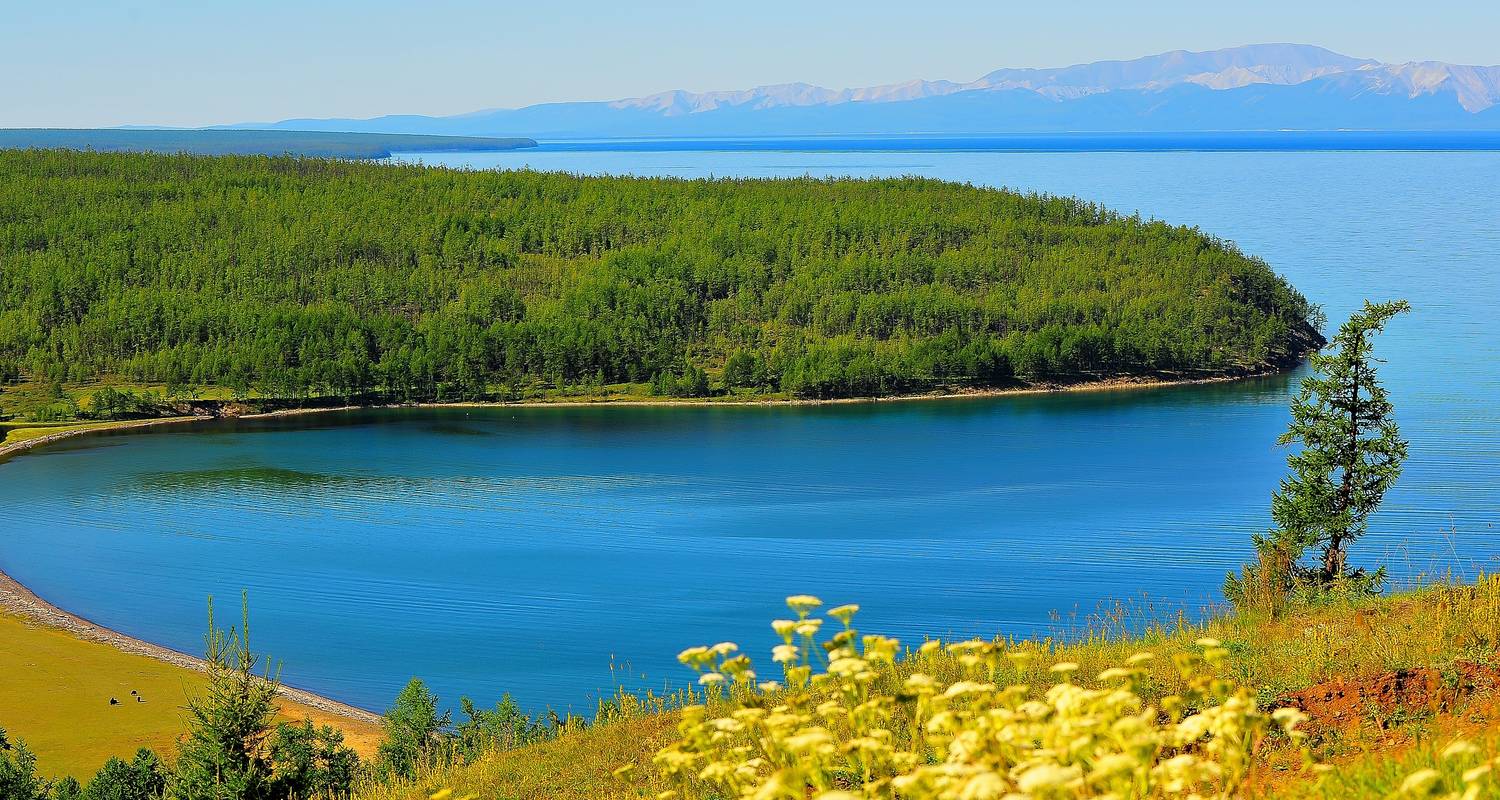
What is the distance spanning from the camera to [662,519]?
62.2 m

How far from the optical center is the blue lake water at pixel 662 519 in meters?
45.2

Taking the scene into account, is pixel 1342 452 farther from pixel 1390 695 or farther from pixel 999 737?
pixel 999 737

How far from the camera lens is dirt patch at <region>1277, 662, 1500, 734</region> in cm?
1006

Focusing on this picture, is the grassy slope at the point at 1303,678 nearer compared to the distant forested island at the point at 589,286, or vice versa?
the grassy slope at the point at 1303,678

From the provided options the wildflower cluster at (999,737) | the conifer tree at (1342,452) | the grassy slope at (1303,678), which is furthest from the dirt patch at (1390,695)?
the conifer tree at (1342,452)

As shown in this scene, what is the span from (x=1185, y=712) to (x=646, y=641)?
3357 centimetres

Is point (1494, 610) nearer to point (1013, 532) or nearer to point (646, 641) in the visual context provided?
point (646, 641)

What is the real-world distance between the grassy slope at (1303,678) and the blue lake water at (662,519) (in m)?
17.2

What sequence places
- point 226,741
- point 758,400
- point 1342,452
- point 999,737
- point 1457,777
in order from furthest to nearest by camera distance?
point 758,400 → point 1342,452 → point 226,741 → point 1457,777 → point 999,737

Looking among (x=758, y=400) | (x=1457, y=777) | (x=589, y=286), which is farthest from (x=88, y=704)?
(x=589, y=286)

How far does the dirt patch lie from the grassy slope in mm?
34

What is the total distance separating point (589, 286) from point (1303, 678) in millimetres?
120264

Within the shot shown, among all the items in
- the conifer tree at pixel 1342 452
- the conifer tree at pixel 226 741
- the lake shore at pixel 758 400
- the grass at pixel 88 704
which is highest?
the conifer tree at pixel 1342 452

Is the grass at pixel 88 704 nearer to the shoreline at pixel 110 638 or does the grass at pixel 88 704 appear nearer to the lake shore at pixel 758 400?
the shoreline at pixel 110 638
